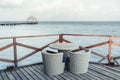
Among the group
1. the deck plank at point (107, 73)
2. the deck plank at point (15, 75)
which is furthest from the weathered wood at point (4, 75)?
the deck plank at point (107, 73)

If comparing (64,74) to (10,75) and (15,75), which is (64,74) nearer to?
(15,75)

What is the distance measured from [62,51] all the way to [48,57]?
57 centimetres

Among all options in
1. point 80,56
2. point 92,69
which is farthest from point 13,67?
point 92,69

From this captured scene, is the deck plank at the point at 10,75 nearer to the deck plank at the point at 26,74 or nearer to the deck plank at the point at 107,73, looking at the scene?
the deck plank at the point at 26,74

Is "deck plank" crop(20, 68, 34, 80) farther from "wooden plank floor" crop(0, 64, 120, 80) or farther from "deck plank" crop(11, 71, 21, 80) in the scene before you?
"deck plank" crop(11, 71, 21, 80)

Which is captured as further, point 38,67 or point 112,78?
point 38,67

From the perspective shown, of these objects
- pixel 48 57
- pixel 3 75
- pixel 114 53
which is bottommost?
pixel 114 53

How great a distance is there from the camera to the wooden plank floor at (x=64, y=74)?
413 cm

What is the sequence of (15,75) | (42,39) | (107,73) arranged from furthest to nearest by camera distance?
(42,39), (107,73), (15,75)

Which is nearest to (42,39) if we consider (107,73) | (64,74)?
(64,74)

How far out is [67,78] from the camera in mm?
4121

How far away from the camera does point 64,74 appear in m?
4.40

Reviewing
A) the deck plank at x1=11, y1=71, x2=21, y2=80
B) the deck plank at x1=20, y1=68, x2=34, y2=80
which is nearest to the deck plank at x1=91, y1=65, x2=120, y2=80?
the deck plank at x1=20, y1=68, x2=34, y2=80

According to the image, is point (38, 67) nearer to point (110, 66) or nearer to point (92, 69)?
point (92, 69)
